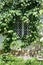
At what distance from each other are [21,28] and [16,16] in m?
0.56

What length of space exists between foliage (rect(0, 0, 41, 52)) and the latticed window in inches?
6.6

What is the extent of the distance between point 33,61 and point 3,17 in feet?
7.23

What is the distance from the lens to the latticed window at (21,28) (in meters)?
13.3

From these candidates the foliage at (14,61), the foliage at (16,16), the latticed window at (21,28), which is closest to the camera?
the foliage at (14,61)

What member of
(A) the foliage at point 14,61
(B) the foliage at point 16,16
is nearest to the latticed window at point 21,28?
(B) the foliage at point 16,16

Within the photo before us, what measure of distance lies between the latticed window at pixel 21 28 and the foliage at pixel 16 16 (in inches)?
6.6

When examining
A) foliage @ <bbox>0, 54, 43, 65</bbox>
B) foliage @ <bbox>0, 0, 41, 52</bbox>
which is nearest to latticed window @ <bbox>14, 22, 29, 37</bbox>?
foliage @ <bbox>0, 0, 41, 52</bbox>

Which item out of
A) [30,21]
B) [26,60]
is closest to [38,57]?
[26,60]

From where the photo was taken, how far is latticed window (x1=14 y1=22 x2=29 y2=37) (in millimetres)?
13266

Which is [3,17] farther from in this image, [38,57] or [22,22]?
[38,57]

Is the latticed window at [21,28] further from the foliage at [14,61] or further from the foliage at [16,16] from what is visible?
the foliage at [14,61]

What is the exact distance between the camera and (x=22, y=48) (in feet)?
42.9

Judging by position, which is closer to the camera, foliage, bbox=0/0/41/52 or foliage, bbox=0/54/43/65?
foliage, bbox=0/54/43/65

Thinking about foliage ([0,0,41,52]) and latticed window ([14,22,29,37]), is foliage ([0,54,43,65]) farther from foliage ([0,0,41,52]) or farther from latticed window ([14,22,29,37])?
latticed window ([14,22,29,37])
